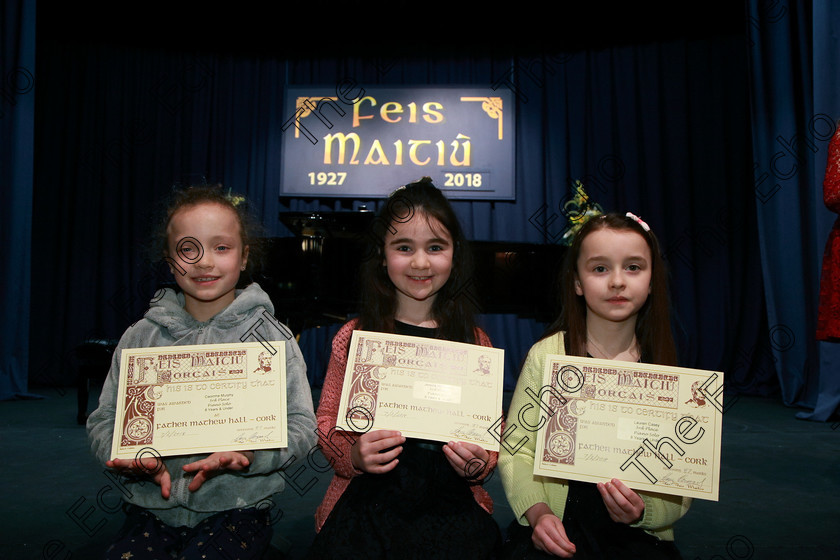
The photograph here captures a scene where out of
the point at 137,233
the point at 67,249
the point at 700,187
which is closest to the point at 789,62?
the point at 700,187

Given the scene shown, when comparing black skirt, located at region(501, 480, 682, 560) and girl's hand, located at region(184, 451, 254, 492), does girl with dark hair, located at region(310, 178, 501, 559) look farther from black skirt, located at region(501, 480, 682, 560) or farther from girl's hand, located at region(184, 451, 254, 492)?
girl's hand, located at region(184, 451, 254, 492)

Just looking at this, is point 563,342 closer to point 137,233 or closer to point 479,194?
point 479,194

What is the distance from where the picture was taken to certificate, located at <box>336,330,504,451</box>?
4.16ft

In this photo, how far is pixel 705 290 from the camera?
605cm

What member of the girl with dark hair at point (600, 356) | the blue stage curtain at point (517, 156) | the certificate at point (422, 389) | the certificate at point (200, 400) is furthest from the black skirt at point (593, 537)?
the blue stage curtain at point (517, 156)

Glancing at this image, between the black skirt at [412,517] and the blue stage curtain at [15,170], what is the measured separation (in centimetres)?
515

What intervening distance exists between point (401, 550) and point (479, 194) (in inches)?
206

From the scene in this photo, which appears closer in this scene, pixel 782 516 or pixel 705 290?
pixel 782 516

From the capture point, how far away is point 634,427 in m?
1.24

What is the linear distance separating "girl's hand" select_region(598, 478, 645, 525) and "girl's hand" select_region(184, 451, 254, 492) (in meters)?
0.85

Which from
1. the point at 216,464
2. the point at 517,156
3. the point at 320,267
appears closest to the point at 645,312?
the point at 216,464

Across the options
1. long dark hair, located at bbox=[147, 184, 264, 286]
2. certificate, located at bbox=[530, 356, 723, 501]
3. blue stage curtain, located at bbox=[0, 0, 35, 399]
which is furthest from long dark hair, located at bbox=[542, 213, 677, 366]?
blue stage curtain, located at bbox=[0, 0, 35, 399]

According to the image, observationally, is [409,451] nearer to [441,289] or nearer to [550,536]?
[550,536]

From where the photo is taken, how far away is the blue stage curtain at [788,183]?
4840 mm
